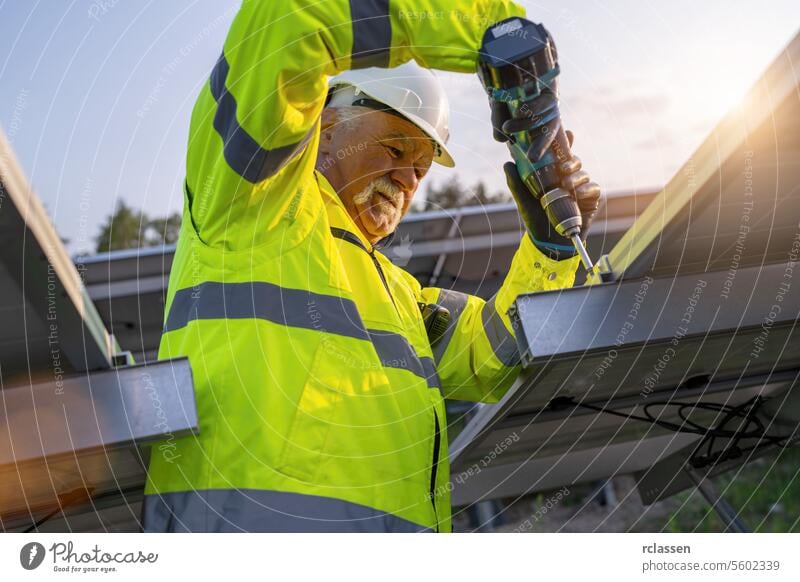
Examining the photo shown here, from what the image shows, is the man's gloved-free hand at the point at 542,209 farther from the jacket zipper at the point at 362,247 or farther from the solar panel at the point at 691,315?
the jacket zipper at the point at 362,247

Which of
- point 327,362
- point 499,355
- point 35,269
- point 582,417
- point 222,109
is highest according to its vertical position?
point 222,109

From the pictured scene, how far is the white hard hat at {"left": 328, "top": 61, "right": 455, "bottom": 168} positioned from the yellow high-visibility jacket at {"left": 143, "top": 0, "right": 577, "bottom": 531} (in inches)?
17.7

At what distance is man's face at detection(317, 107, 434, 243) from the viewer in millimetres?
2354

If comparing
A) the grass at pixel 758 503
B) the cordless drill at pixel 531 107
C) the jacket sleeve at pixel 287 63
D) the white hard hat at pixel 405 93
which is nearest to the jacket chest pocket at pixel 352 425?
the jacket sleeve at pixel 287 63

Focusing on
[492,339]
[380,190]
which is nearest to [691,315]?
[492,339]

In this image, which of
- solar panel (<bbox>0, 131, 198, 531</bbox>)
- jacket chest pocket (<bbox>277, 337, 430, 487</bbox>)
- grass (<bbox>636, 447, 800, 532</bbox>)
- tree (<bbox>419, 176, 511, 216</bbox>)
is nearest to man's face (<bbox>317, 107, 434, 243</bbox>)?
jacket chest pocket (<bbox>277, 337, 430, 487</bbox>)

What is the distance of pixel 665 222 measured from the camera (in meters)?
1.67

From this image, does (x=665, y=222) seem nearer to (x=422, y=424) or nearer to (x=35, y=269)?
(x=422, y=424)

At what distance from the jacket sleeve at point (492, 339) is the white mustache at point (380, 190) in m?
0.33

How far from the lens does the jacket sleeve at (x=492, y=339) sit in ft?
7.63

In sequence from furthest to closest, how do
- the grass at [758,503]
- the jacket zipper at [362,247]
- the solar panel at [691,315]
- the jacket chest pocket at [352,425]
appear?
the grass at [758,503]
the jacket zipper at [362,247]
the jacket chest pocket at [352,425]
the solar panel at [691,315]

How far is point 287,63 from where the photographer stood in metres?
1.61

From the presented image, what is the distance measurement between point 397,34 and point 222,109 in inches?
14.1

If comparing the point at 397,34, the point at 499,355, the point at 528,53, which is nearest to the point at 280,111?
the point at 397,34
